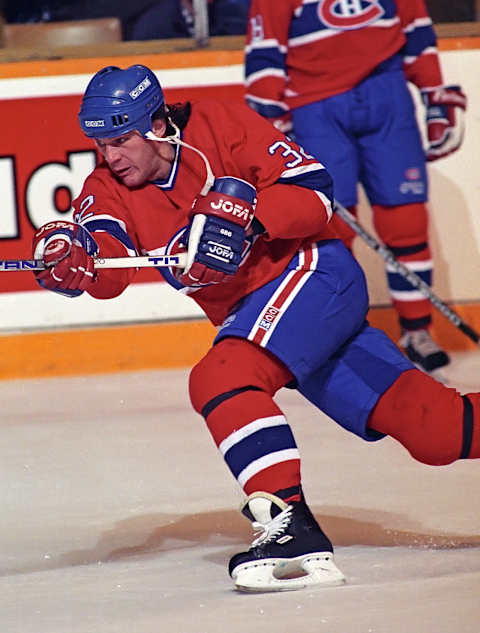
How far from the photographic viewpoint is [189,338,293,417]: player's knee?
2.11 m

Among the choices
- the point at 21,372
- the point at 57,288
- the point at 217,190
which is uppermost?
the point at 217,190

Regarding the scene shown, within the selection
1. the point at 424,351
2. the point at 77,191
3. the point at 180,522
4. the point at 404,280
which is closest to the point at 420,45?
the point at 404,280

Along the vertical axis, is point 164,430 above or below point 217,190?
below

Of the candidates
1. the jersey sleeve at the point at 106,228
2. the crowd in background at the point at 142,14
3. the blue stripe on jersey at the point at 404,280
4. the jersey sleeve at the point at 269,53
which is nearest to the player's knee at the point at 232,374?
the jersey sleeve at the point at 106,228

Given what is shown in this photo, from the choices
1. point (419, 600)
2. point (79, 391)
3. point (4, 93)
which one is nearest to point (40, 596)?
point (419, 600)

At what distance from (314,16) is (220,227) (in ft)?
6.60

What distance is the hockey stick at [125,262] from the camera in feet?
6.99

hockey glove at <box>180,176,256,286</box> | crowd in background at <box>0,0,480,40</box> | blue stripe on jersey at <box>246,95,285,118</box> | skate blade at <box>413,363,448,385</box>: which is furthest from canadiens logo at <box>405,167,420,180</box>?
hockey glove at <box>180,176,256,286</box>

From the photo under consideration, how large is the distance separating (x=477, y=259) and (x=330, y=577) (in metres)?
2.52

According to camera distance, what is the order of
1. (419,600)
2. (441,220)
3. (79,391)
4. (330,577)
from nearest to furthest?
(419,600) → (330,577) → (79,391) → (441,220)

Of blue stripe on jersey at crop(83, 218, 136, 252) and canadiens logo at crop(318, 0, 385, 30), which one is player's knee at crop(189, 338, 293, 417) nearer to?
blue stripe on jersey at crop(83, 218, 136, 252)

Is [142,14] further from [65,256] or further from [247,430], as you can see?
[247,430]

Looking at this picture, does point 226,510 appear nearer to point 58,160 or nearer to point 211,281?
point 211,281

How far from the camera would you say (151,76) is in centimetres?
224
